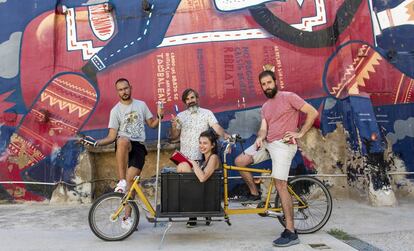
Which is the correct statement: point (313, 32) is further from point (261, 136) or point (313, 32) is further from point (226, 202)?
point (226, 202)

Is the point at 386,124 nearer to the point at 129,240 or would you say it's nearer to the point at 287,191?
the point at 287,191

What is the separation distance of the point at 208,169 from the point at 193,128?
0.80 m

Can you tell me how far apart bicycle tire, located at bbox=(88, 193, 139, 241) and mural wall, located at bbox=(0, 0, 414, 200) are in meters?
2.47

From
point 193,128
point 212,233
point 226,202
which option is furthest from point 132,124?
point 212,233

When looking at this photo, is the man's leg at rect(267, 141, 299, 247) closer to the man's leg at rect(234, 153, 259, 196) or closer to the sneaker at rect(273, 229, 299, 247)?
the sneaker at rect(273, 229, 299, 247)

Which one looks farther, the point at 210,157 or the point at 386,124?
the point at 386,124

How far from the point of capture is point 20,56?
7891 millimetres

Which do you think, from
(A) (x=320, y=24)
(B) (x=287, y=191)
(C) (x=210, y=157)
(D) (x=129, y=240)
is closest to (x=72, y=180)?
(D) (x=129, y=240)

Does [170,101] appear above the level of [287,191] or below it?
above

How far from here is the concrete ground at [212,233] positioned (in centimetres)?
509

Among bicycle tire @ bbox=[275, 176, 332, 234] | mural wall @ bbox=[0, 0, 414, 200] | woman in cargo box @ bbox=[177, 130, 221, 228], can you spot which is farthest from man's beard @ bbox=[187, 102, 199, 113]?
mural wall @ bbox=[0, 0, 414, 200]

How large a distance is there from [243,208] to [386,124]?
356cm

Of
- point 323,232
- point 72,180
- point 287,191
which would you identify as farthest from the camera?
point 72,180

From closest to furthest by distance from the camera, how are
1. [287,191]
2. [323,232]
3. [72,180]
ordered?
[287,191], [323,232], [72,180]
